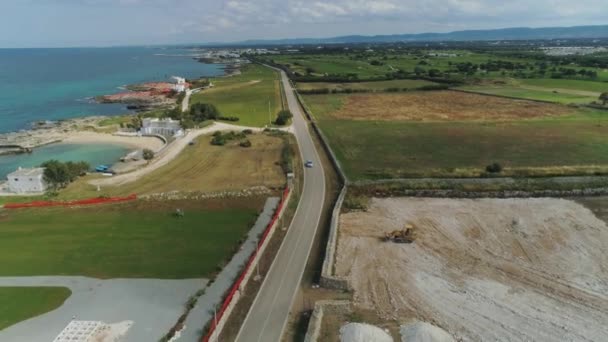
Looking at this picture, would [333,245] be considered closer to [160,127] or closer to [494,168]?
[494,168]

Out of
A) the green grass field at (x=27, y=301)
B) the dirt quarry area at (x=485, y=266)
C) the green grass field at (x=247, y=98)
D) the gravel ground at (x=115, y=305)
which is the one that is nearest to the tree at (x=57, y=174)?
the gravel ground at (x=115, y=305)

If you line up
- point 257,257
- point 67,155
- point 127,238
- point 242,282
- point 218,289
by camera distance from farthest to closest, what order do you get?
1. point 67,155
2. point 127,238
3. point 257,257
4. point 218,289
5. point 242,282

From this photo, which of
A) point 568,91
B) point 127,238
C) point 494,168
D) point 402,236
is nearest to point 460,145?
point 494,168

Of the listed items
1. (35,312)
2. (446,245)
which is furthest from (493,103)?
(35,312)

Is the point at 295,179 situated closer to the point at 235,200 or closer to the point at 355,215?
the point at 235,200

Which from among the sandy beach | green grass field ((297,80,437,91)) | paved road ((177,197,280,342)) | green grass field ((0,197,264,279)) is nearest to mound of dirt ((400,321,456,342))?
paved road ((177,197,280,342))

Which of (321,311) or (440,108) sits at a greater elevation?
(440,108)

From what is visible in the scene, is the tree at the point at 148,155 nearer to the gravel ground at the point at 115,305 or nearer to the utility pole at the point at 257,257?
the gravel ground at the point at 115,305
